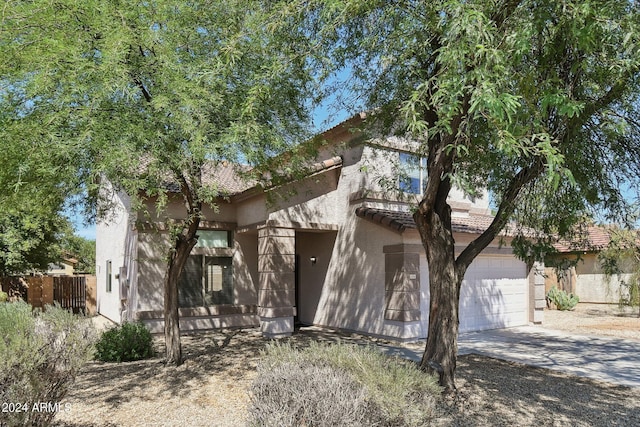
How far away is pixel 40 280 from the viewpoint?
22219 millimetres

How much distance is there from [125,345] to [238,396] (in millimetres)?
4242

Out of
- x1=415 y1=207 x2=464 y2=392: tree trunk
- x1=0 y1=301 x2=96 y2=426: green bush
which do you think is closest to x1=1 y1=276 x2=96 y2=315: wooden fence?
x1=0 y1=301 x2=96 y2=426: green bush

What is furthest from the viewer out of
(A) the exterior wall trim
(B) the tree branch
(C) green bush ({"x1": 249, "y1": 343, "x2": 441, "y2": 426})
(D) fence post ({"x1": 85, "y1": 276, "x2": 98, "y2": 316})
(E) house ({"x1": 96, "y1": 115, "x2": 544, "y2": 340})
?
(D) fence post ({"x1": 85, "y1": 276, "x2": 98, "y2": 316})

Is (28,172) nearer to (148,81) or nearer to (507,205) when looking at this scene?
(148,81)

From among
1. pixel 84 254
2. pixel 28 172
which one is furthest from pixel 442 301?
pixel 84 254

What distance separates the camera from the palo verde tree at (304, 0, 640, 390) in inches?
211

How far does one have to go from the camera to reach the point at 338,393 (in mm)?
4352

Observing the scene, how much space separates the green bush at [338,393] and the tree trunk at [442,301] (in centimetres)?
265

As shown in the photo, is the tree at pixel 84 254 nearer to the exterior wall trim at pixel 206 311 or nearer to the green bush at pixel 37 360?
the exterior wall trim at pixel 206 311

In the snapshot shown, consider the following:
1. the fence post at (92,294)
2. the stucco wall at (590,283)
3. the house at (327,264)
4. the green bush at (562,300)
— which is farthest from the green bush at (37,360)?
the stucco wall at (590,283)

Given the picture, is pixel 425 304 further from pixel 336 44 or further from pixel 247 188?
pixel 336 44

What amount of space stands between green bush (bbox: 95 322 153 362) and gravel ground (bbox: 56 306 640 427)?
11.0 inches

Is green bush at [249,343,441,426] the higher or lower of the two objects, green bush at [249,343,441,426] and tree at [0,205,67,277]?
the lower

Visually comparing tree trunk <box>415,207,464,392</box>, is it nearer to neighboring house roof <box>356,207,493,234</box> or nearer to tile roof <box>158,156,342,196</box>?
tile roof <box>158,156,342,196</box>
